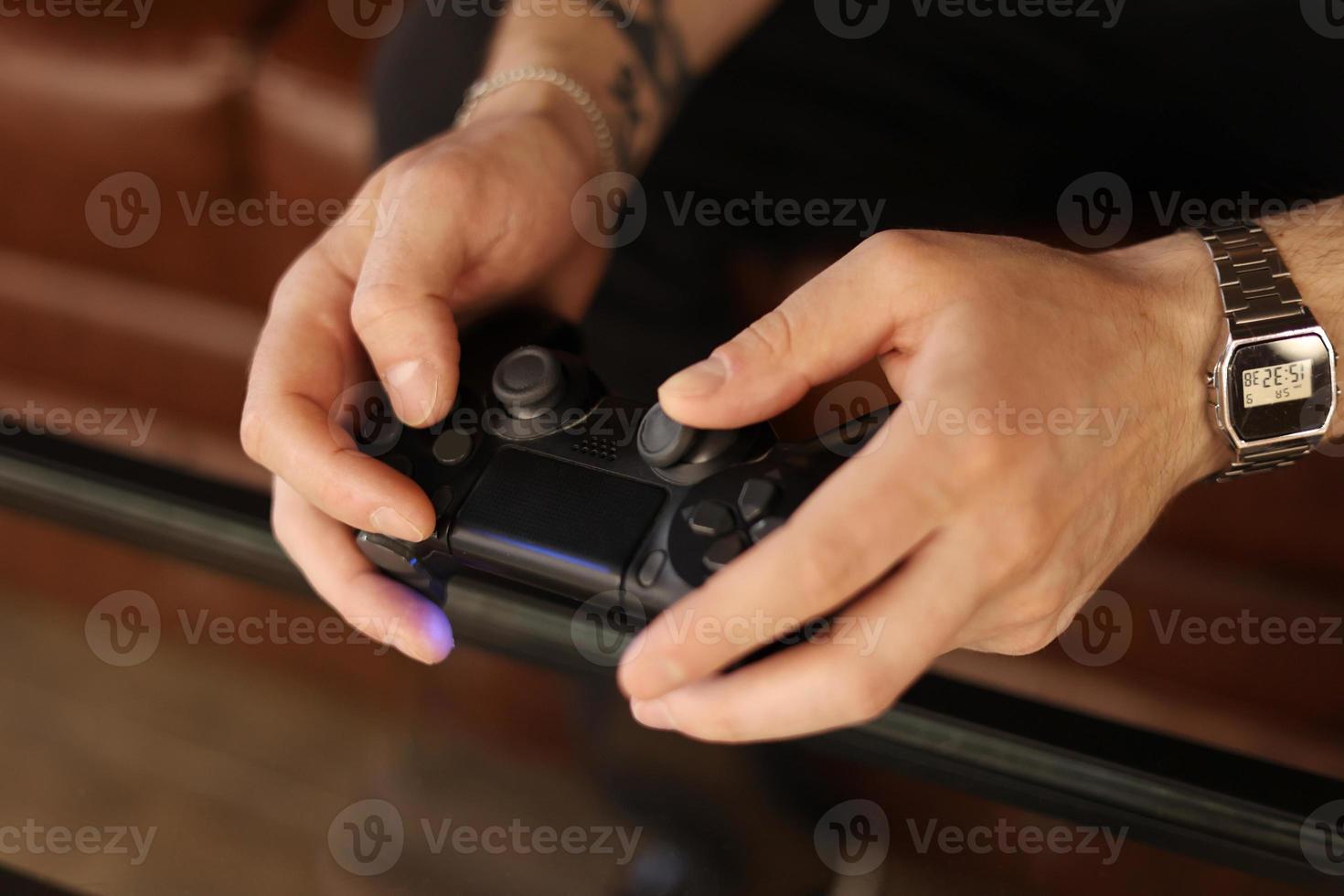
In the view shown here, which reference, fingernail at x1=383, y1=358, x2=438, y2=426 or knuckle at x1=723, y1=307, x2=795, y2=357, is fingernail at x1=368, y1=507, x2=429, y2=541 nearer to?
fingernail at x1=383, y1=358, x2=438, y2=426

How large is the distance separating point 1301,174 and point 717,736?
1.76 ft

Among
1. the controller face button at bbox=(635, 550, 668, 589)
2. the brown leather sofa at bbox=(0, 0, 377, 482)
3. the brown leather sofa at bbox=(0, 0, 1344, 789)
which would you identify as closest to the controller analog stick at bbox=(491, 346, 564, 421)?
the controller face button at bbox=(635, 550, 668, 589)

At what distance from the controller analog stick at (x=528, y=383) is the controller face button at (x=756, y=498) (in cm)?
12

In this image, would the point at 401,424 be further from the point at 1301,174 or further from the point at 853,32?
the point at 1301,174

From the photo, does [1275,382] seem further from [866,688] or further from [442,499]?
[442,499]

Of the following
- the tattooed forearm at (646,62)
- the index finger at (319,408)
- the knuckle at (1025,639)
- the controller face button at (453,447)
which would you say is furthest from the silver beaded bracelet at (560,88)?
the knuckle at (1025,639)

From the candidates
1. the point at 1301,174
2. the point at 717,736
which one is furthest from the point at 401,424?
the point at 1301,174

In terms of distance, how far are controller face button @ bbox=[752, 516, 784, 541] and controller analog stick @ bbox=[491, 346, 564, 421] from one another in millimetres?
131

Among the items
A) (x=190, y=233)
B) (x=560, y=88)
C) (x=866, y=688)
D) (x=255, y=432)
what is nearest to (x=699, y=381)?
(x=866, y=688)

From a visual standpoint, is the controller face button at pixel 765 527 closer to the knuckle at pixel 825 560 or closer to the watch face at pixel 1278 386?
the knuckle at pixel 825 560

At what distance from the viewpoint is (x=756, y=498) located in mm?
456

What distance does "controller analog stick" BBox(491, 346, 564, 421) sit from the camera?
0.54m

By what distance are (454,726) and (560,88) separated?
40cm

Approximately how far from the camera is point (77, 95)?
1270 mm
